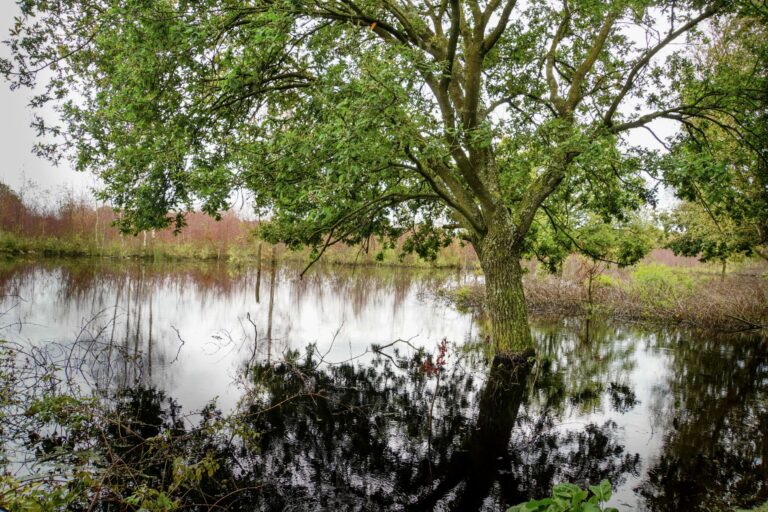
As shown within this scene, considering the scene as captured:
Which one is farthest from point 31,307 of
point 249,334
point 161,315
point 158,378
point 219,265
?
point 219,265

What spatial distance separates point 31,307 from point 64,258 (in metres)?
20.5

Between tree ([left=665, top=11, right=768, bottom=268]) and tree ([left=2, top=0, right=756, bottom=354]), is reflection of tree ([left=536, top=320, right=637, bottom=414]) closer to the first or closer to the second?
tree ([left=2, top=0, right=756, bottom=354])

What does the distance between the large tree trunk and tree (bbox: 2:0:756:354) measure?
35 millimetres

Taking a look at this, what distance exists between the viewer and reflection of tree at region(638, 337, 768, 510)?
5.84 meters

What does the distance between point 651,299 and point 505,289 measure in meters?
13.7

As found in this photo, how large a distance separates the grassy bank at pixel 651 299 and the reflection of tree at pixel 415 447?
11.5 meters

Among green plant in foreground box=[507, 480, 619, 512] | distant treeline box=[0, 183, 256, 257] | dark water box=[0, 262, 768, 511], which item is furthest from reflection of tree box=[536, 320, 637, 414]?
distant treeline box=[0, 183, 256, 257]

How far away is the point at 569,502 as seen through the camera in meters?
2.89

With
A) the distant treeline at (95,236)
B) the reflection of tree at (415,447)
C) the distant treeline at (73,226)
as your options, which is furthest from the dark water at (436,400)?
the distant treeline at (73,226)

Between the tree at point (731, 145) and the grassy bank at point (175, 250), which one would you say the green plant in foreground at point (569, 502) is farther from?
the grassy bank at point (175, 250)

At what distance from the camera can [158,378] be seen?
987cm

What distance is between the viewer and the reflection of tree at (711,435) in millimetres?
5840

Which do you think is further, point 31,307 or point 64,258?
point 64,258

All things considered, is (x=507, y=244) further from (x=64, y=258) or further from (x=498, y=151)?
(x=64, y=258)
